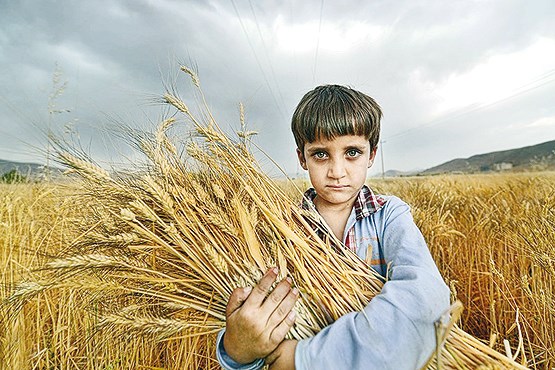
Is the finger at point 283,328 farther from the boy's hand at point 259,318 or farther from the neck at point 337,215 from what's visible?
the neck at point 337,215

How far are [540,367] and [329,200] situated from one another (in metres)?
1.33

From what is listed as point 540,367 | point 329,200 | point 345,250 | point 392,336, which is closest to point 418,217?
point 540,367

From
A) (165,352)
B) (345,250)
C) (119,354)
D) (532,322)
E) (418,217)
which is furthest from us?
(418,217)

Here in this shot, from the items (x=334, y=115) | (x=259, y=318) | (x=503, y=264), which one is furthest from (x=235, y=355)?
(x=503, y=264)

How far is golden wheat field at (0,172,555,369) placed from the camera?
152 cm

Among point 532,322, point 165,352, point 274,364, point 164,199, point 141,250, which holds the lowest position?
point 532,322

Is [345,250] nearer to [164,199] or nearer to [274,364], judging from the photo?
[274,364]

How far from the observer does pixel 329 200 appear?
126 cm

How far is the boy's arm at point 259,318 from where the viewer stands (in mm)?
826

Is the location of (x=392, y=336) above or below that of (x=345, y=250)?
below

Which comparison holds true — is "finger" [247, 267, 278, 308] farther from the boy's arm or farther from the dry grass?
the dry grass

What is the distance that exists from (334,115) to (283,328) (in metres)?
0.68

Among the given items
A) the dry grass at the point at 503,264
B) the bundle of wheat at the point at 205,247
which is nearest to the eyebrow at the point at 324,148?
the bundle of wheat at the point at 205,247

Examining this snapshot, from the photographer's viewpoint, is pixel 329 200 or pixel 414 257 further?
pixel 329 200
